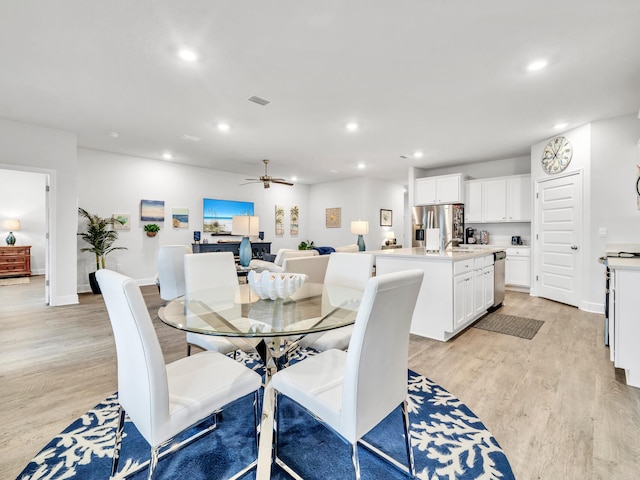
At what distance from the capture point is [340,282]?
2.60 metres

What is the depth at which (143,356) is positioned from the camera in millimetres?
1120

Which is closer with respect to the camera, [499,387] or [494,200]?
[499,387]

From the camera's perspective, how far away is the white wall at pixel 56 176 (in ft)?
14.1

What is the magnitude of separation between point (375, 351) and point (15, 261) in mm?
9612

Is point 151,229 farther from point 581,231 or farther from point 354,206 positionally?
point 581,231

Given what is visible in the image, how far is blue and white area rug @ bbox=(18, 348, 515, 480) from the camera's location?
4.67 ft

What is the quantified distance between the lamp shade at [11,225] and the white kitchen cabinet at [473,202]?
10471 millimetres

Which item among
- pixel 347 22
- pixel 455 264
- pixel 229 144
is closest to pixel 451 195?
pixel 455 264

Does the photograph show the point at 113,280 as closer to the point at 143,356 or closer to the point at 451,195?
the point at 143,356

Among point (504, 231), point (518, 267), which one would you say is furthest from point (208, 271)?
point (504, 231)

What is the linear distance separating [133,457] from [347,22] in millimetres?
2959

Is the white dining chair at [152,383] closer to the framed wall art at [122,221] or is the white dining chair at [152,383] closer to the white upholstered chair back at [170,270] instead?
the white upholstered chair back at [170,270]

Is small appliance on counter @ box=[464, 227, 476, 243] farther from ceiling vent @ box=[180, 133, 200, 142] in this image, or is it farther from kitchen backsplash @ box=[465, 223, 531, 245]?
ceiling vent @ box=[180, 133, 200, 142]

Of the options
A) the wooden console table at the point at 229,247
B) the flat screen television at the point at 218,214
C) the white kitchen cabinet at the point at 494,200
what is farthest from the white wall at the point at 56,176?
the white kitchen cabinet at the point at 494,200
